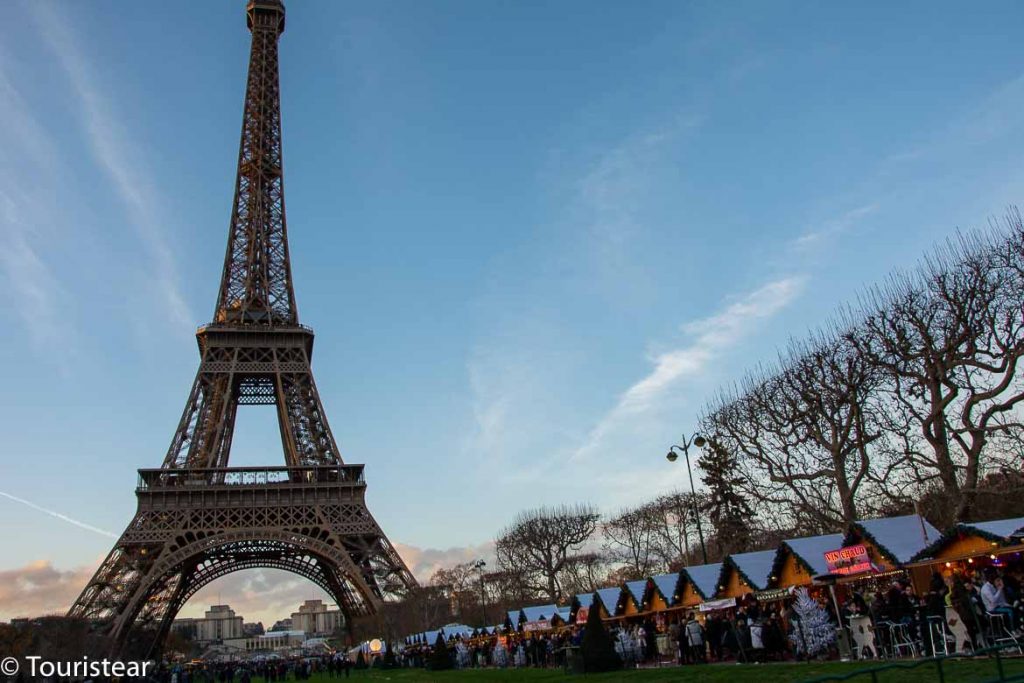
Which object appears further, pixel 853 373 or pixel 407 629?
pixel 407 629

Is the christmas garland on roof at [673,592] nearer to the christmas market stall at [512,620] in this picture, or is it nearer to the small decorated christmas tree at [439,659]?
the christmas market stall at [512,620]

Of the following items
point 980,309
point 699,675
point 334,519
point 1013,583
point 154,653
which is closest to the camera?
point 1013,583

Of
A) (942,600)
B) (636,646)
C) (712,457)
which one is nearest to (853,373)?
(636,646)

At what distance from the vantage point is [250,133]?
221 ft

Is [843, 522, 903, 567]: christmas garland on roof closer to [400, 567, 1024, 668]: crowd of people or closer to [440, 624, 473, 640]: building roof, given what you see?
[400, 567, 1024, 668]: crowd of people

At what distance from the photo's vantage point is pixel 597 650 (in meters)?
21.6

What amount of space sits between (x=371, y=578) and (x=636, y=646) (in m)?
31.9

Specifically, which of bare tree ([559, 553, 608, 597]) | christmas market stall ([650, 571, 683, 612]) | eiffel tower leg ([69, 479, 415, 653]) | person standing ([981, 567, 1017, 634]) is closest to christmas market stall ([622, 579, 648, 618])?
christmas market stall ([650, 571, 683, 612])

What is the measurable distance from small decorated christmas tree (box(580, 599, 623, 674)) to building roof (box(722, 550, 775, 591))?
13.4 feet

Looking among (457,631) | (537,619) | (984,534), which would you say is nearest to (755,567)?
(984,534)

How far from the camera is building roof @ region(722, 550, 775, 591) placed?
21500mm

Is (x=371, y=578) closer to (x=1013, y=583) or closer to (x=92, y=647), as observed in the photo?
(x=92, y=647)

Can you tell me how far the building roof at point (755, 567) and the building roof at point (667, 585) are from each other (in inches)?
131

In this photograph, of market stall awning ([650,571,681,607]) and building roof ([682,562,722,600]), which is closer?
building roof ([682,562,722,600])
